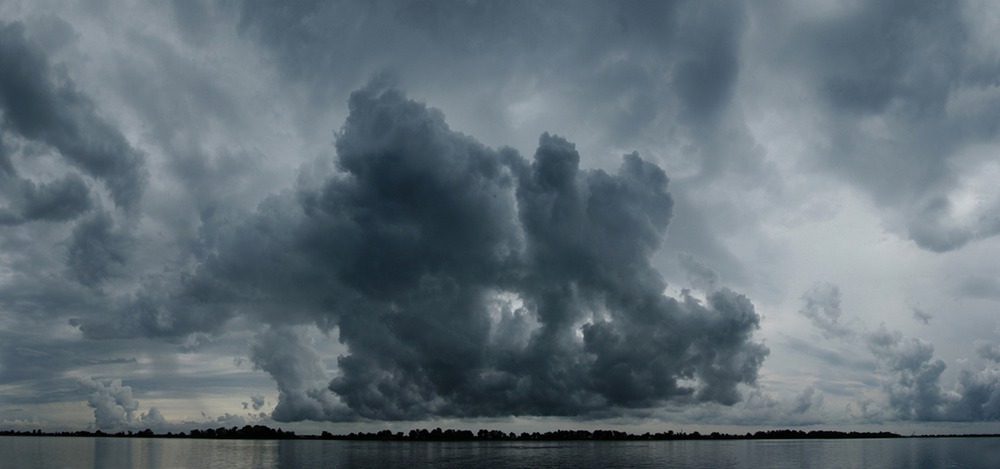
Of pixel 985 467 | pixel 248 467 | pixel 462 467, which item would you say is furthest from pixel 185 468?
pixel 985 467

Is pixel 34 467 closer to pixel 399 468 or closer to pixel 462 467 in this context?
pixel 399 468

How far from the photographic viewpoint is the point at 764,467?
16988 centimetres

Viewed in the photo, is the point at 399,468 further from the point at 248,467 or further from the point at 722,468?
the point at 722,468

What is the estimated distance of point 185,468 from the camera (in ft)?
527

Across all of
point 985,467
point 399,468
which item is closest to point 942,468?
point 985,467

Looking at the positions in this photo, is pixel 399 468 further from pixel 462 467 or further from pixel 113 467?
pixel 113 467

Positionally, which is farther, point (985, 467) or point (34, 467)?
point (985, 467)

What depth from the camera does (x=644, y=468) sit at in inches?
6206

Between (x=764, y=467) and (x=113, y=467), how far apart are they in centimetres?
17448

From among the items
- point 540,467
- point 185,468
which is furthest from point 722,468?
point 185,468

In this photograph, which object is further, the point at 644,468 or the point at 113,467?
the point at 113,467

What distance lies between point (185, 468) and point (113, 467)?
26.4 m

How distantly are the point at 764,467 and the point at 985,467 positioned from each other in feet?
194

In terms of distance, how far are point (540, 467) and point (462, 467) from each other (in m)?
19.7
